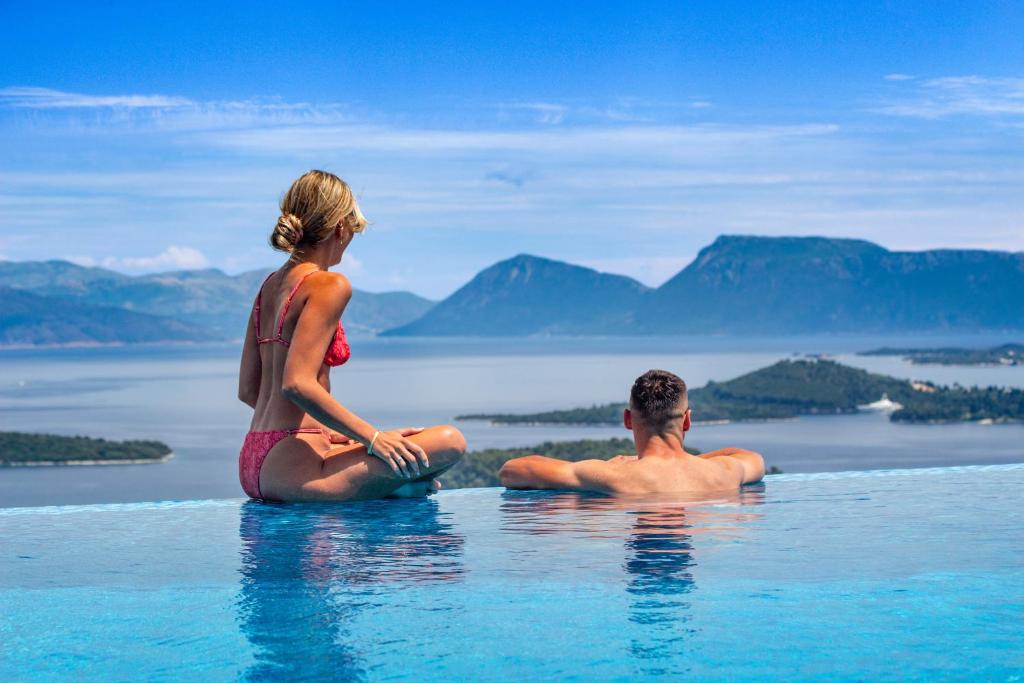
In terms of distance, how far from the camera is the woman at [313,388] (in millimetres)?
5387

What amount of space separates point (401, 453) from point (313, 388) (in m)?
0.62

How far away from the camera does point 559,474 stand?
22.4ft

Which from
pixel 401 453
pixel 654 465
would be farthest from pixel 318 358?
pixel 654 465

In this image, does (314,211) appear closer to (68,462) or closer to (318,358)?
(318,358)

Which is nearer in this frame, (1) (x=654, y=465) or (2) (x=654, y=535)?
(2) (x=654, y=535)

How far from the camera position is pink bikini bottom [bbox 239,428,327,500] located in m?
5.77

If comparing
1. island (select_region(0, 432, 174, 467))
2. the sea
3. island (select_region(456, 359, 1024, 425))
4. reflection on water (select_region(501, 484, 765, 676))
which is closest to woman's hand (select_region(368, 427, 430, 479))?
reflection on water (select_region(501, 484, 765, 676))

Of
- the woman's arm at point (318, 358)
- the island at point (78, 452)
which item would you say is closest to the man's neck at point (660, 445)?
the woman's arm at point (318, 358)

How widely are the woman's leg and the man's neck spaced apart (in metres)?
1.00

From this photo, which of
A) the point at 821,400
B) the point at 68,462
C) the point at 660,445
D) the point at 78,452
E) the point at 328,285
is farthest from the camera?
the point at 821,400

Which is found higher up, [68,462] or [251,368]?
[251,368]

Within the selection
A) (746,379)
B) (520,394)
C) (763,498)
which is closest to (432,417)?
(520,394)

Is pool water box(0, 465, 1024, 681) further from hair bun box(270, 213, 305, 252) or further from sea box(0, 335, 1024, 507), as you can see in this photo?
→ sea box(0, 335, 1024, 507)

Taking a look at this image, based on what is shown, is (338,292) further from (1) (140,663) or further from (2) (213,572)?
(1) (140,663)
